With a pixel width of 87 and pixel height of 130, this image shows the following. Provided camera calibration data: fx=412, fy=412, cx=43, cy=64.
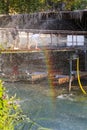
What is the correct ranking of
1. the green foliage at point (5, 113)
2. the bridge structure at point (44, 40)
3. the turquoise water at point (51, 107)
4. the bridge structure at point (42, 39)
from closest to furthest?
1. the green foliage at point (5, 113)
2. the turquoise water at point (51, 107)
3. the bridge structure at point (44, 40)
4. the bridge structure at point (42, 39)

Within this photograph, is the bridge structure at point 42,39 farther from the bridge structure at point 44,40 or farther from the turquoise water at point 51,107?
the turquoise water at point 51,107

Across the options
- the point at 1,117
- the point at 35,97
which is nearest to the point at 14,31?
the point at 35,97

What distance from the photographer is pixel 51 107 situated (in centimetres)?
1448

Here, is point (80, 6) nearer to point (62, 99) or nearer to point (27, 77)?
point (27, 77)

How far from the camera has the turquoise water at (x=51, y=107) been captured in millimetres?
11518

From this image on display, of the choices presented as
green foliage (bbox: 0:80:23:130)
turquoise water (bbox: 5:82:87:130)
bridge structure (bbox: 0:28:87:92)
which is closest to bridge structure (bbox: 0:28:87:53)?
bridge structure (bbox: 0:28:87:92)

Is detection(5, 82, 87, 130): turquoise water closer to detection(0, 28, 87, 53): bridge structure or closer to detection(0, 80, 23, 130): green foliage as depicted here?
detection(0, 28, 87, 53): bridge structure

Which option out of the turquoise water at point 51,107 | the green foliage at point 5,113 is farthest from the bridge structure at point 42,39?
the green foliage at point 5,113

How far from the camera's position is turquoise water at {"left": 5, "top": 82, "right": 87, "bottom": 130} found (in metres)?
11.5

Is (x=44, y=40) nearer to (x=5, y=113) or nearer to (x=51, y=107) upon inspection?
(x=51, y=107)

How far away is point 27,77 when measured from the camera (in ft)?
67.5

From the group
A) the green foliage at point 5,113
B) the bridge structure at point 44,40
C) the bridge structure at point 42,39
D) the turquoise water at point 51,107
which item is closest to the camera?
the green foliage at point 5,113

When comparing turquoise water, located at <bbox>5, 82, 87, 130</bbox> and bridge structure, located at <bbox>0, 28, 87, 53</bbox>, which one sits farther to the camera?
bridge structure, located at <bbox>0, 28, 87, 53</bbox>

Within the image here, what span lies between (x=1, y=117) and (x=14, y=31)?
764 inches
